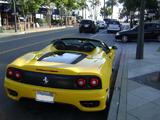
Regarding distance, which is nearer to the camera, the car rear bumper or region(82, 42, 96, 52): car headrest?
the car rear bumper

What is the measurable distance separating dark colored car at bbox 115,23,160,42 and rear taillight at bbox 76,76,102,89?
18.9 m

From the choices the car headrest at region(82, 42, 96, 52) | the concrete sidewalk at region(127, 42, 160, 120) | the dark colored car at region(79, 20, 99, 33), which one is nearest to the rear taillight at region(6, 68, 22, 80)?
the car headrest at region(82, 42, 96, 52)

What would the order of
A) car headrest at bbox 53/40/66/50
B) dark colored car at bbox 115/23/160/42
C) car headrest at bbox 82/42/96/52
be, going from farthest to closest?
dark colored car at bbox 115/23/160/42 → car headrest at bbox 53/40/66/50 → car headrest at bbox 82/42/96/52

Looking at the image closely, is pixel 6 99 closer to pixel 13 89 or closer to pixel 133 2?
pixel 13 89

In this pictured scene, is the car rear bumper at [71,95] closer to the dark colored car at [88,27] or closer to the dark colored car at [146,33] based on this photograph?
the dark colored car at [146,33]

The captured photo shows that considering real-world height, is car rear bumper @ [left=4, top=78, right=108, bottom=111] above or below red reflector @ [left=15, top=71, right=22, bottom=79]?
below

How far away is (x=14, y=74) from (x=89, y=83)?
1363 mm

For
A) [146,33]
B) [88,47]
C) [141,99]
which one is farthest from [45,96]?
[146,33]

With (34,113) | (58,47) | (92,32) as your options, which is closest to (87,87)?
(34,113)

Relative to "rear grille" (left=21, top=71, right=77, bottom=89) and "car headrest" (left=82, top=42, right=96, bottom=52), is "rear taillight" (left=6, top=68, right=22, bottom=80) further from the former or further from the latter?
"car headrest" (left=82, top=42, right=96, bottom=52)

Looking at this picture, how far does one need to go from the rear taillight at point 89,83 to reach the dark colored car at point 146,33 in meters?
18.9

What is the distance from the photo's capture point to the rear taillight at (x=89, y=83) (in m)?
5.12

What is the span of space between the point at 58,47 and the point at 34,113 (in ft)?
5.87

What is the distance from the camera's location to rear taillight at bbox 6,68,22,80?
5.41 meters
